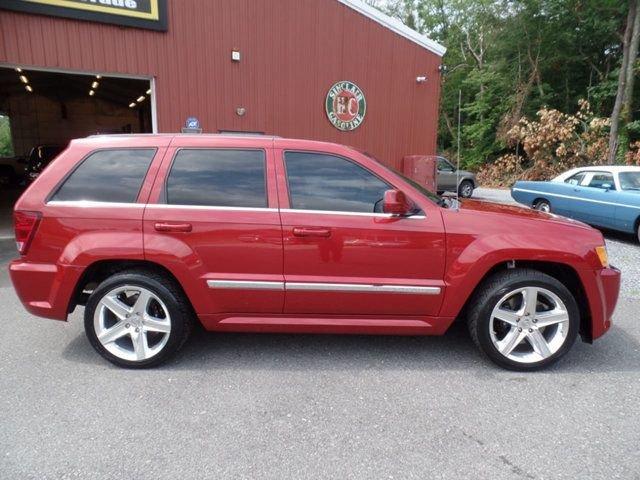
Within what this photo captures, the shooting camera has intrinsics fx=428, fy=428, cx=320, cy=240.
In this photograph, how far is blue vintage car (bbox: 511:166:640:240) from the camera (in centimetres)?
796

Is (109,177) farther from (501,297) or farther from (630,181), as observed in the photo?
(630,181)

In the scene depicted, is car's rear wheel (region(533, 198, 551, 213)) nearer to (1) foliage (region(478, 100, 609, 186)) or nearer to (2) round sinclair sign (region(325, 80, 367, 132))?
(2) round sinclair sign (region(325, 80, 367, 132))

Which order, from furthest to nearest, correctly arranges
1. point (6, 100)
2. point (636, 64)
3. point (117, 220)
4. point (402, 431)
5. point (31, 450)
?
point (6, 100)
point (636, 64)
point (117, 220)
point (402, 431)
point (31, 450)

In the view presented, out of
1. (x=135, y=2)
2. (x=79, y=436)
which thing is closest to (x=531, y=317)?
(x=79, y=436)

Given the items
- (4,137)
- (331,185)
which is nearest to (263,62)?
(331,185)

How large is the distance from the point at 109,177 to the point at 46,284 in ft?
3.05

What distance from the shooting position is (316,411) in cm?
277

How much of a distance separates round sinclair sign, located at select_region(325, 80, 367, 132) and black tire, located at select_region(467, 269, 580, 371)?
7.46m

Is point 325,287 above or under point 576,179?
under

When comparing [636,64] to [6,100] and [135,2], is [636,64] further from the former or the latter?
[6,100]

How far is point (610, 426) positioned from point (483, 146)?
2795cm

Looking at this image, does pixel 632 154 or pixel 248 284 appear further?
pixel 632 154

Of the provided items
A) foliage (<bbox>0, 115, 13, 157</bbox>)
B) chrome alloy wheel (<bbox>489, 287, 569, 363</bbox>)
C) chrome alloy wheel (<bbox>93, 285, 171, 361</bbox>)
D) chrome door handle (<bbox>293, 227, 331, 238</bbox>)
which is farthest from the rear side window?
foliage (<bbox>0, 115, 13, 157</bbox>)

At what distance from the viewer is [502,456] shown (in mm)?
2377
